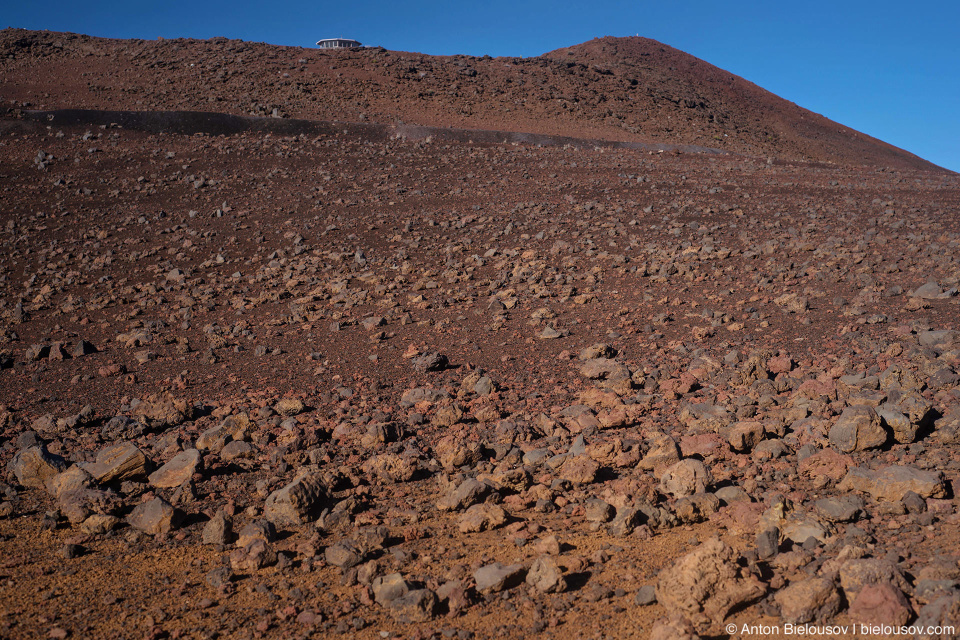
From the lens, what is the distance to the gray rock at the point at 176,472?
3707 millimetres

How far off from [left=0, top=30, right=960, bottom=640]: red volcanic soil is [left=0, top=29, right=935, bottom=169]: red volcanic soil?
7011mm

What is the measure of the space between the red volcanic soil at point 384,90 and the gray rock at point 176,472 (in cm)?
1653

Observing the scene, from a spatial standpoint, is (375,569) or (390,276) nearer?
(375,569)

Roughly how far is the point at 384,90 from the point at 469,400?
19.2 m

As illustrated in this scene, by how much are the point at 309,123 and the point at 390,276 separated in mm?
10346

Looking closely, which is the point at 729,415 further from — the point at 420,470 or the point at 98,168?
the point at 98,168

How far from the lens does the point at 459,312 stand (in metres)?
6.93

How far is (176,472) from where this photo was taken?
374 centimetres

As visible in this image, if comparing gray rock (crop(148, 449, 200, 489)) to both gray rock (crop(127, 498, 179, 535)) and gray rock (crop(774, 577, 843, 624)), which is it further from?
gray rock (crop(774, 577, 843, 624))

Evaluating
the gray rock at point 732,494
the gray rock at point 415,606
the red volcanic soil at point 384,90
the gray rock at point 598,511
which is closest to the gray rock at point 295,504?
the gray rock at point 415,606

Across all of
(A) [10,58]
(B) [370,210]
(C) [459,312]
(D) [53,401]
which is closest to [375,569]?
(D) [53,401]

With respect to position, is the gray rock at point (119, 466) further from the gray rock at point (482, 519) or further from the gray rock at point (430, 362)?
the gray rock at point (430, 362)

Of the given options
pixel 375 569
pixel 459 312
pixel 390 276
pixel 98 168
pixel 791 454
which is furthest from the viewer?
pixel 98 168

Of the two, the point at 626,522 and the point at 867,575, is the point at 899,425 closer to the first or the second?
the point at 867,575
